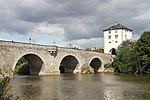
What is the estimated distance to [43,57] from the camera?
43.5 metres

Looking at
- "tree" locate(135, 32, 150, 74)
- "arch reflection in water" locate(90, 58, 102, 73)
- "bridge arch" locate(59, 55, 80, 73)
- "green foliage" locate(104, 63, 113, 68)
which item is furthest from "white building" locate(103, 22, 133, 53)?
"tree" locate(135, 32, 150, 74)

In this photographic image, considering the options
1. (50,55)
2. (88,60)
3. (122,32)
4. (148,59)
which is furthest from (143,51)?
(122,32)

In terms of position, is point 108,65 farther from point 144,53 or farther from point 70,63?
point 144,53

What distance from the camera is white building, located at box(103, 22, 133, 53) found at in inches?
3066

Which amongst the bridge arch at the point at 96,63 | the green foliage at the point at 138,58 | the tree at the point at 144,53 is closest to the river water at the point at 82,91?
the tree at the point at 144,53

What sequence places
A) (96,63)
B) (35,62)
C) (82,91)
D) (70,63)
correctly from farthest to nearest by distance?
(96,63)
(70,63)
(35,62)
(82,91)

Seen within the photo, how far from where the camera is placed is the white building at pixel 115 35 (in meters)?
77.9

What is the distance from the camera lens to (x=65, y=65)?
58219 millimetres

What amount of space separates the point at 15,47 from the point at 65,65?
21065 millimetres

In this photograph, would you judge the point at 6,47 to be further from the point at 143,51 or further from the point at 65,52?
the point at 143,51

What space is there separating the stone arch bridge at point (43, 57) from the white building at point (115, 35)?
54.7 feet

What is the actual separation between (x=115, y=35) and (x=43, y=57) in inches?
1532

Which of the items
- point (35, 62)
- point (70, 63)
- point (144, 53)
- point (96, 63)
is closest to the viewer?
point (35, 62)

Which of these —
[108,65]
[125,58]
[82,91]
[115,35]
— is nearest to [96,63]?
[108,65]
